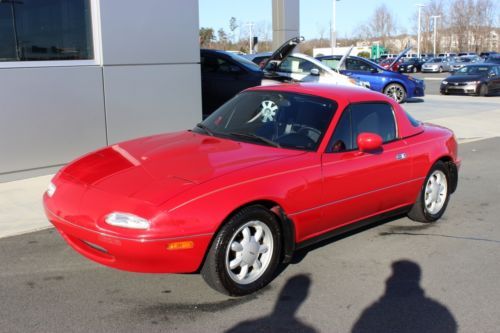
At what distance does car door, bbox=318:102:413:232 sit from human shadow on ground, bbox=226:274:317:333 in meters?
0.63

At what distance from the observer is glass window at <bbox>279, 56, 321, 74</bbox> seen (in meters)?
14.6

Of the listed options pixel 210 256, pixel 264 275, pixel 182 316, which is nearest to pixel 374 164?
pixel 264 275

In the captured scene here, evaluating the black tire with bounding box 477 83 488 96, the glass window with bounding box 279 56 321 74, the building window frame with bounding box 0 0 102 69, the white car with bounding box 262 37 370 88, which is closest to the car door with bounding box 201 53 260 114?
the white car with bounding box 262 37 370 88

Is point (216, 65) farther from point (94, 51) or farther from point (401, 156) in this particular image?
point (401, 156)

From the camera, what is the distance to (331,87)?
5.21m

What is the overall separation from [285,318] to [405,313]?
2.72 feet

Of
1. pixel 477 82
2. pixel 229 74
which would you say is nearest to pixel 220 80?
pixel 229 74

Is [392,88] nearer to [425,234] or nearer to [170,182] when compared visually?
[425,234]

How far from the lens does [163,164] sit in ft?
13.3

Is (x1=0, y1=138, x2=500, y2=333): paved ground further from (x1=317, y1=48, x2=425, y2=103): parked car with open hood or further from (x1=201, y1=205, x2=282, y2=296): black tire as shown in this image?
(x1=317, y1=48, x2=425, y2=103): parked car with open hood

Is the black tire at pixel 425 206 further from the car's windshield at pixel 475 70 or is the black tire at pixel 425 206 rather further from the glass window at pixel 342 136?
the car's windshield at pixel 475 70

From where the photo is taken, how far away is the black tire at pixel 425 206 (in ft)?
17.9

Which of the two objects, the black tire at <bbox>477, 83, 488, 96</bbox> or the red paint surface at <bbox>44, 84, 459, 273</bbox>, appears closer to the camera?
the red paint surface at <bbox>44, 84, 459, 273</bbox>

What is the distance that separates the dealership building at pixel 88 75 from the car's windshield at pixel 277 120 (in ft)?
10.7
